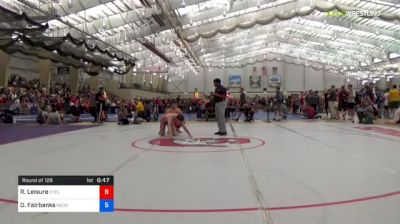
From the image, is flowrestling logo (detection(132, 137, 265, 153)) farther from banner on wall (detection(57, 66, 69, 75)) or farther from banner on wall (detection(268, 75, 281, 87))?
banner on wall (detection(268, 75, 281, 87))

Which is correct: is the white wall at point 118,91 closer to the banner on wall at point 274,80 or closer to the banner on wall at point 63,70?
the banner on wall at point 63,70

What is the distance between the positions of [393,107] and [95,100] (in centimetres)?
1249

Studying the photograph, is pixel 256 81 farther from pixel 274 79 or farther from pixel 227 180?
pixel 227 180

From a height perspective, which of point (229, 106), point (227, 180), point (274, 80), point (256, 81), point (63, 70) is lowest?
point (227, 180)

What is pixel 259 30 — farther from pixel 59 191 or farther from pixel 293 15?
pixel 59 191

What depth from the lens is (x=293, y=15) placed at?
19891 mm

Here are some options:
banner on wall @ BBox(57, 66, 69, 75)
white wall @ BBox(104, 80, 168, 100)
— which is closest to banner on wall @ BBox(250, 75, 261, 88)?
white wall @ BBox(104, 80, 168, 100)

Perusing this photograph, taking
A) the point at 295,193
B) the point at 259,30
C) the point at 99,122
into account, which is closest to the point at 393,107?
the point at 99,122
